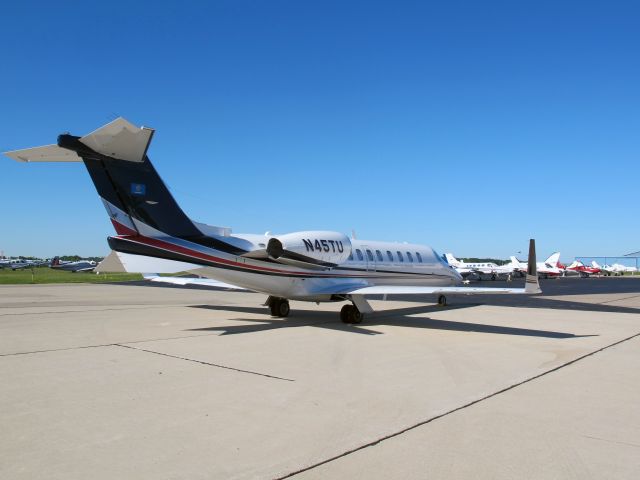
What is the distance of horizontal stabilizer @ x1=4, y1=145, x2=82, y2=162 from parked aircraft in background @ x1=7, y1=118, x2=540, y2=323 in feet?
0.07

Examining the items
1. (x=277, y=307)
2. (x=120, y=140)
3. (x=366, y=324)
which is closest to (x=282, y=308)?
(x=277, y=307)

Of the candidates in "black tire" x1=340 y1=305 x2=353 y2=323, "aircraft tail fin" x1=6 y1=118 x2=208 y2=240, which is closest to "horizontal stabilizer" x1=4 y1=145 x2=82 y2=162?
"aircraft tail fin" x1=6 y1=118 x2=208 y2=240

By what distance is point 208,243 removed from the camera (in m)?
12.9

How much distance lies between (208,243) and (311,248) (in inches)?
121

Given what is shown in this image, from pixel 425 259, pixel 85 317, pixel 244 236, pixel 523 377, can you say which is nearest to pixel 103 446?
pixel 523 377

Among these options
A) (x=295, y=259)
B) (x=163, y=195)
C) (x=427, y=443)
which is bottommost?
(x=427, y=443)

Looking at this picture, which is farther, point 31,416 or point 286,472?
point 31,416

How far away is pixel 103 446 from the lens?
442cm

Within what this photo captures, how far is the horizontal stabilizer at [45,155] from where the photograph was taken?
1142cm

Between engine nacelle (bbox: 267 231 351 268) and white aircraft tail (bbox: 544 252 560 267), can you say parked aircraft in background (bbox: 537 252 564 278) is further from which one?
engine nacelle (bbox: 267 231 351 268)

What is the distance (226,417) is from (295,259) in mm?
8925

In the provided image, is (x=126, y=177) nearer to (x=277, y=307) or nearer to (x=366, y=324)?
(x=277, y=307)

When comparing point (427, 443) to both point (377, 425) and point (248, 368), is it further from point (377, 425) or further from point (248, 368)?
point (248, 368)

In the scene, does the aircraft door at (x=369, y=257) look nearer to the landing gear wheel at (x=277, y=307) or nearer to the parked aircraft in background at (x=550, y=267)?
the landing gear wheel at (x=277, y=307)
